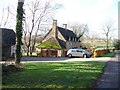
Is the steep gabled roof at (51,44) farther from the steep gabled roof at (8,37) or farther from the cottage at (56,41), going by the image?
the steep gabled roof at (8,37)

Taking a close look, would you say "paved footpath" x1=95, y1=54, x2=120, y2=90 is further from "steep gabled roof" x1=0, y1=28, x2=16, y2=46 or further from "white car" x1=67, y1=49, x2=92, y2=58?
"white car" x1=67, y1=49, x2=92, y2=58

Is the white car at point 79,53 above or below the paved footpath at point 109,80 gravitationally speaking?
above

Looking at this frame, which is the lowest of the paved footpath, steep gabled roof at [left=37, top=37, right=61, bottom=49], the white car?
the paved footpath

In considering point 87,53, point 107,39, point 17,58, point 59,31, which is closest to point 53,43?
point 59,31

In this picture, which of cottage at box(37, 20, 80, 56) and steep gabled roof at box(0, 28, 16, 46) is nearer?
steep gabled roof at box(0, 28, 16, 46)

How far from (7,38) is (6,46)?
2.31 meters

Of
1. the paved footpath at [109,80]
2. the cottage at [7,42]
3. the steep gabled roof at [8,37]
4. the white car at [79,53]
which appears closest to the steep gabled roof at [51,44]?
the white car at [79,53]

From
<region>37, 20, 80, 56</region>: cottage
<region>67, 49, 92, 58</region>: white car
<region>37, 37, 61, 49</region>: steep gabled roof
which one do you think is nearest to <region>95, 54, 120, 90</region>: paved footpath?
<region>67, 49, 92, 58</region>: white car

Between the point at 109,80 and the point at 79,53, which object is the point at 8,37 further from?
the point at 109,80

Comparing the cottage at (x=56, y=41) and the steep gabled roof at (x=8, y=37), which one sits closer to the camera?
the steep gabled roof at (x=8, y=37)

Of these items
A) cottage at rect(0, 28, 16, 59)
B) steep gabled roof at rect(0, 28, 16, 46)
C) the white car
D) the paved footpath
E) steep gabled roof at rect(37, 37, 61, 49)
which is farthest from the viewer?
steep gabled roof at rect(37, 37, 61, 49)

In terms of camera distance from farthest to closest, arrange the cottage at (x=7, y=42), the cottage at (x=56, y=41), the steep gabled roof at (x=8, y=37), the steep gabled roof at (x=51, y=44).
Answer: the steep gabled roof at (x=51, y=44) < the cottage at (x=56, y=41) < the steep gabled roof at (x=8, y=37) < the cottage at (x=7, y=42)

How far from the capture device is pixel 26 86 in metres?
11.9

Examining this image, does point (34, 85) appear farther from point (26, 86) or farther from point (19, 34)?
point (19, 34)
